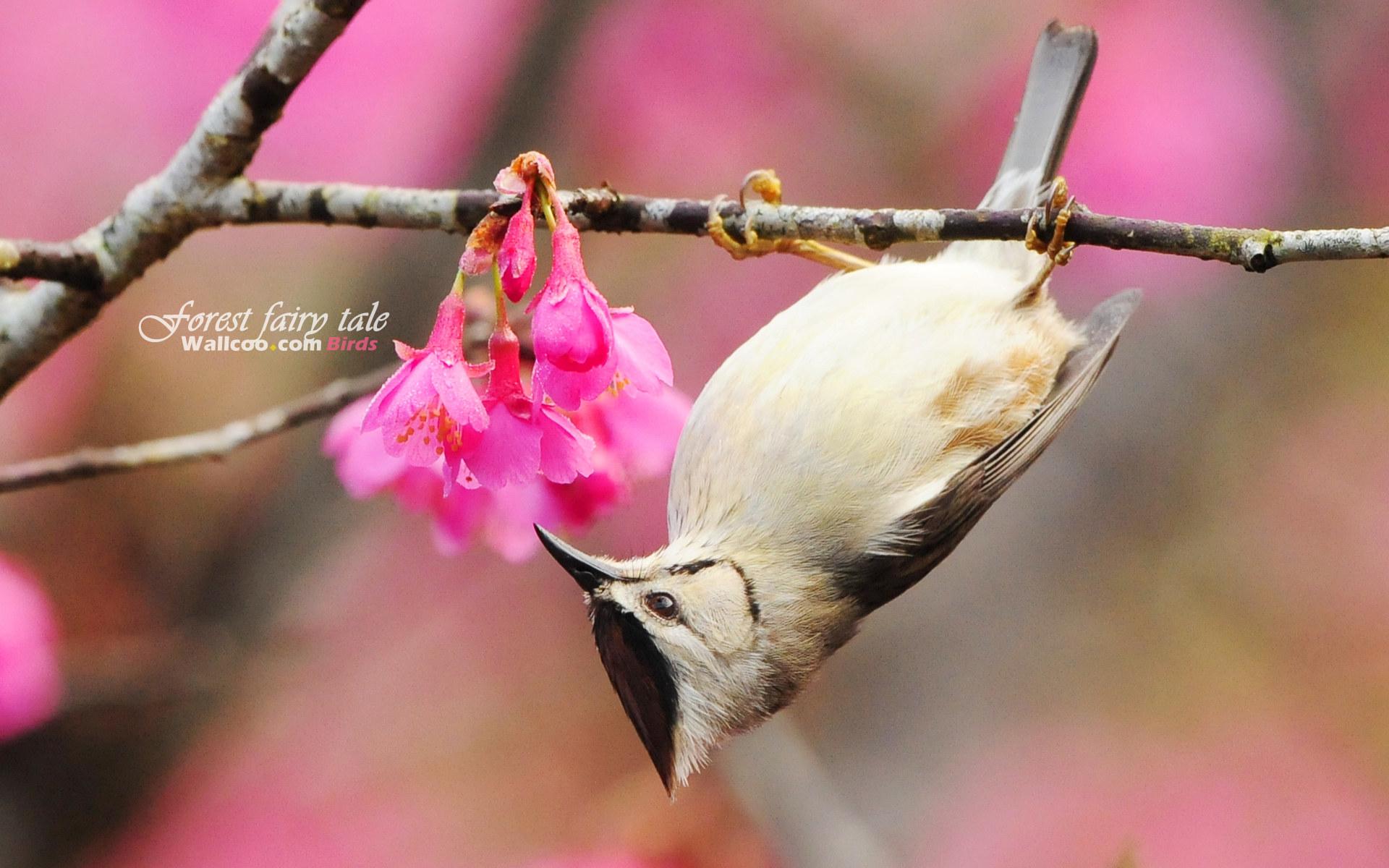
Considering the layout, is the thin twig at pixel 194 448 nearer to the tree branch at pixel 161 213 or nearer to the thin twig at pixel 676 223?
the tree branch at pixel 161 213

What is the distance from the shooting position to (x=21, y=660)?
183cm

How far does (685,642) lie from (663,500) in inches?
77.7

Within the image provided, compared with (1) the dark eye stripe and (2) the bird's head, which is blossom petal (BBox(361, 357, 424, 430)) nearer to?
(2) the bird's head

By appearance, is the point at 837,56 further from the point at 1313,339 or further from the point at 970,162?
the point at 1313,339

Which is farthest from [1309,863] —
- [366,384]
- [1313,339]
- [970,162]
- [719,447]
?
[366,384]

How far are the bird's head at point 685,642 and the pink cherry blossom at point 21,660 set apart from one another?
3.43 feet

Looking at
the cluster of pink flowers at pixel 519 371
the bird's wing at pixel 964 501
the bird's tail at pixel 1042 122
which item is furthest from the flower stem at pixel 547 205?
the bird's tail at pixel 1042 122

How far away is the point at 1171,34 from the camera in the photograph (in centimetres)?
329

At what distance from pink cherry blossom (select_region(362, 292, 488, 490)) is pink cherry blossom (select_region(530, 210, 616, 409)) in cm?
7

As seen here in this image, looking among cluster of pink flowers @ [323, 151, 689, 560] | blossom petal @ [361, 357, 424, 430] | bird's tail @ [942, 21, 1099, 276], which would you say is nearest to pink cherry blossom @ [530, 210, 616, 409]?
cluster of pink flowers @ [323, 151, 689, 560]

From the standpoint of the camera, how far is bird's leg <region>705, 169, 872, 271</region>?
1.09 metres

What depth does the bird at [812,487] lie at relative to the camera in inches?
53.6

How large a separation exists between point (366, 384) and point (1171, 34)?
280cm

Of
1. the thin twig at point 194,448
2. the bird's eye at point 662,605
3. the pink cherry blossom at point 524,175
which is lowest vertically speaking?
the bird's eye at point 662,605
